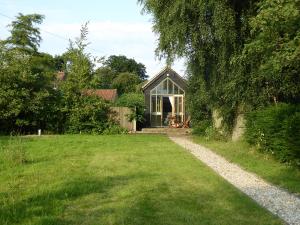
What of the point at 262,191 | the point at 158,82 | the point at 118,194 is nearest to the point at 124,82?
the point at 158,82

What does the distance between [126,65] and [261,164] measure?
80.9 metres

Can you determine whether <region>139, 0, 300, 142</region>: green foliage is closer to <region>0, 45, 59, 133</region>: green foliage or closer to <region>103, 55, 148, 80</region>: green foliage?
<region>0, 45, 59, 133</region>: green foliage

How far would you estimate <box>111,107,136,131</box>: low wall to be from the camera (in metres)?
30.5

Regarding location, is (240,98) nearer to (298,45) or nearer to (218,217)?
(298,45)

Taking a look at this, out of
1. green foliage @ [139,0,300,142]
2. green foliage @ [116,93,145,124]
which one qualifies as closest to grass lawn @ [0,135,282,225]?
green foliage @ [139,0,300,142]

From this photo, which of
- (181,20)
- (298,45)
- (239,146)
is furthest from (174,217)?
(181,20)

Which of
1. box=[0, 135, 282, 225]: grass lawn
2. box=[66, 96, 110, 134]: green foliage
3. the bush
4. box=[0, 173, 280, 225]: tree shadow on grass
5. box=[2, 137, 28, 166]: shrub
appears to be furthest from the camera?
box=[66, 96, 110, 134]: green foliage

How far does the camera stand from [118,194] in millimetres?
9109

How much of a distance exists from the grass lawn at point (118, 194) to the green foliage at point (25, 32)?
33.7 m

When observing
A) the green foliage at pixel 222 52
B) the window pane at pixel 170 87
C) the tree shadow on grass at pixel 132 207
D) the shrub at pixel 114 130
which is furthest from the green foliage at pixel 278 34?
the window pane at pixel 170 87

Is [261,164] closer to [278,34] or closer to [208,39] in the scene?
[278,34]

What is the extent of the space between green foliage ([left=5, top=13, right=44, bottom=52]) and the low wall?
19131 millimetres

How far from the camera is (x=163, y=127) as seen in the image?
33.5 m

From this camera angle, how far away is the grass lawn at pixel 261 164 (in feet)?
36.3
